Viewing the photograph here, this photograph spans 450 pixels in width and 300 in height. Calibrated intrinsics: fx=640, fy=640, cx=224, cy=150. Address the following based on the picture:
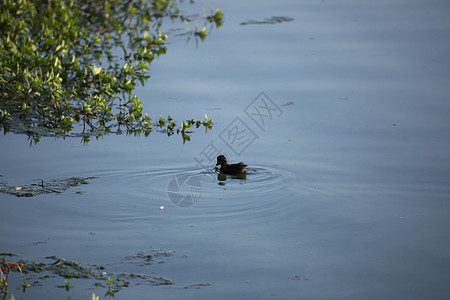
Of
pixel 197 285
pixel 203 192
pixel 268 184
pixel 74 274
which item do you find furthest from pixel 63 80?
pixel 197 285

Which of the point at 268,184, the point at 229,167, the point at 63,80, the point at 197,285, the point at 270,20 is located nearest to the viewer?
the point at 197,285

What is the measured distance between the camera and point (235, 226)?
6.25 m

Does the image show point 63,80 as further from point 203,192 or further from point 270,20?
point 270,20

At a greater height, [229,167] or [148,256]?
[229,167]

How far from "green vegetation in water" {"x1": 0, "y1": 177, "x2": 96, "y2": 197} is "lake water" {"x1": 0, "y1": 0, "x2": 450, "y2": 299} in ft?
0.36

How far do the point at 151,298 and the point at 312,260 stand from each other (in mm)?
1481

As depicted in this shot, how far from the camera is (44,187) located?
7.14 m

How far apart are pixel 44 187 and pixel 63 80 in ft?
10.5

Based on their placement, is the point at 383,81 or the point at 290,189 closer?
the point at 290,189

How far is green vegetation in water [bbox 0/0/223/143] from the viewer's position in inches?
350

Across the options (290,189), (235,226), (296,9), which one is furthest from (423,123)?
(296,9)

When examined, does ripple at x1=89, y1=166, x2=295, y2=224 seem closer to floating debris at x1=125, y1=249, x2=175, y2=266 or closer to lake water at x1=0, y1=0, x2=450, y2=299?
lake water at x1=0, y1=0, x2=450, y2=299

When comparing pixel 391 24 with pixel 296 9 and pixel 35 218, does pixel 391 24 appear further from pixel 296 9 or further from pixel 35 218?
pixel 35 218

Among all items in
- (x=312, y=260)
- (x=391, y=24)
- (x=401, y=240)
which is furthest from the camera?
(x=391, y=24)
